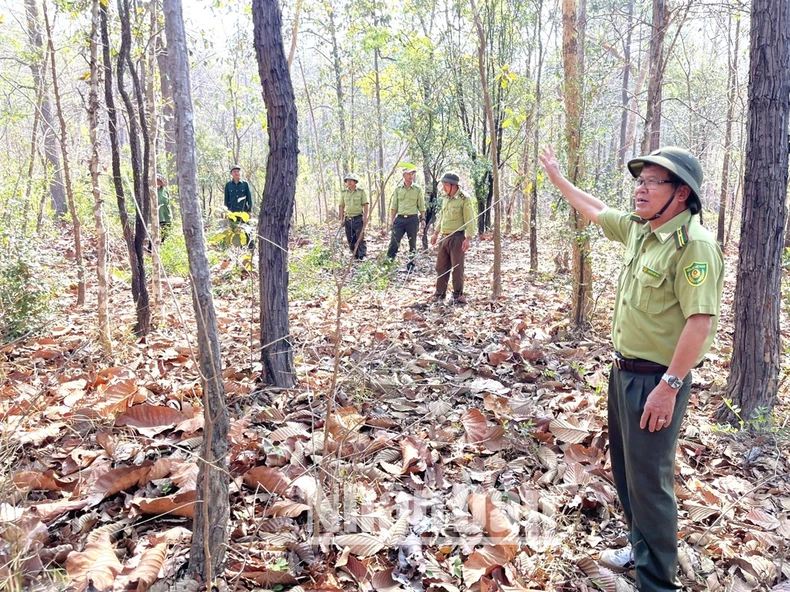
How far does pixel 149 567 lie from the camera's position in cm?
197

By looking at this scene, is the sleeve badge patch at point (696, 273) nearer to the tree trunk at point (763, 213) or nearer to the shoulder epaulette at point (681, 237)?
the shoulder epaulette at point (681, 237)

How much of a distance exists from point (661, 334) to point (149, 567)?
220 cm

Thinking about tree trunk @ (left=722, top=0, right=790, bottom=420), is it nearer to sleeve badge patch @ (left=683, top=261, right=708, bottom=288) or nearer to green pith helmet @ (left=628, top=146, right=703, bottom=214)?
green pith helmet @ (left=628, top=146, right=703, bottom=214)

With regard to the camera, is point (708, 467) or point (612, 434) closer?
point (612, 434)

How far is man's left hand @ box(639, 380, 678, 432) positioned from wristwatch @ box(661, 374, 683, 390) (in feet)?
0.04

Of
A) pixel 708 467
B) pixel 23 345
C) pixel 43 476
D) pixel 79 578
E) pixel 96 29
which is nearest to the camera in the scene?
pixel 79 578

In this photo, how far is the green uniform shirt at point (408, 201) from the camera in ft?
28.2

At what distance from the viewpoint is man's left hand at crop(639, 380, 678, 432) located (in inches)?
75.0

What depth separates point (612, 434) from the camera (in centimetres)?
237

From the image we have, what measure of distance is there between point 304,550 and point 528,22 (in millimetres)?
13378

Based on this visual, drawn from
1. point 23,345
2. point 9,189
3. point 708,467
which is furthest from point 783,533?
point 9,189

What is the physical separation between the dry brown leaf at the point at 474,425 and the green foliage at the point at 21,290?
380 centimetres

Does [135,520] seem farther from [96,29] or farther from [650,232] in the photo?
[96,29]

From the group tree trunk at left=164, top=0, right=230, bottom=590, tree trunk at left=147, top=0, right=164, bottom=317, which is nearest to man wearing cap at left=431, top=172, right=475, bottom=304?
tree trunk at left=147, top=0, right=164, bottom=317
